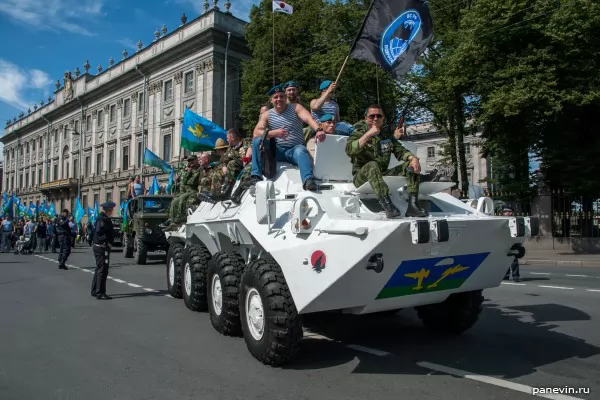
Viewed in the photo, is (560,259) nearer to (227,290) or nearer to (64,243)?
Answer: (227,290)

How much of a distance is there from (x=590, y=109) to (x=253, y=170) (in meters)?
18.5

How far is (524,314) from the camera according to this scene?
729 cm

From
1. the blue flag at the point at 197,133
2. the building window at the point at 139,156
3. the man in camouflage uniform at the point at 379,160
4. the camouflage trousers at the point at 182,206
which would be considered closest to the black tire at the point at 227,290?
the man in camouflage uniform at the point at 379,160

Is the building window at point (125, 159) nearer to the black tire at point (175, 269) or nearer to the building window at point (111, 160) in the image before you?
the building window at point (111, 160)

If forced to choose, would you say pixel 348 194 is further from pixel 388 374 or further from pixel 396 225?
pixel 388 374

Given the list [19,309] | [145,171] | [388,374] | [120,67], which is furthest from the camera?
[120,67]

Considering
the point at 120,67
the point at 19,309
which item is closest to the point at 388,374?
the point at 19,309

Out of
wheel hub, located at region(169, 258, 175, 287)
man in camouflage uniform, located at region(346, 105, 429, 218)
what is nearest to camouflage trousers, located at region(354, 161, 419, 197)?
man in camouflage uniform, located at region(346, 105, 429, 218)

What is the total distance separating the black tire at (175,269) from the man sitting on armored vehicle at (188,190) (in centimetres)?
48

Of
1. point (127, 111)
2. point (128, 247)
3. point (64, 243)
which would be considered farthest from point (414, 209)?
point (127, 111)

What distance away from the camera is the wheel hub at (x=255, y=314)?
4973 millimetres

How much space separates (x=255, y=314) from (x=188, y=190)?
5.05m

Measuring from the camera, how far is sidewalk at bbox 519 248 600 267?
640 inches

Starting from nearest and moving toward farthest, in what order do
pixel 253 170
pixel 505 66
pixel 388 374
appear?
pixel 388 374 → pixel 253 170 → pixel 505 66
